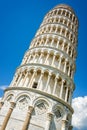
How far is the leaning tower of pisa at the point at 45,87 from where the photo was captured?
→ 19.4m

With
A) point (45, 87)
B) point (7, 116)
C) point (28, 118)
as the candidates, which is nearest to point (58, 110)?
point (45, 87)

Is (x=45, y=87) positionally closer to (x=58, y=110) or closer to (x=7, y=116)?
(x=58, y=110)

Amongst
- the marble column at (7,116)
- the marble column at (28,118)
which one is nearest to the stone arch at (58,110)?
the marble column at (28,118)

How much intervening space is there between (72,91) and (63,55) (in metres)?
5.32

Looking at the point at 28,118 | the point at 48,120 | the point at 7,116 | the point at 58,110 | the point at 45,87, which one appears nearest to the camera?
the point at 28,118

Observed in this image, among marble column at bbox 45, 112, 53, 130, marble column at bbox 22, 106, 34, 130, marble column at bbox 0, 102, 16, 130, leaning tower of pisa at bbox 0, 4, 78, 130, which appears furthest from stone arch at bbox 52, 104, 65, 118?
marble column at bbox 0, 102, 16, 130

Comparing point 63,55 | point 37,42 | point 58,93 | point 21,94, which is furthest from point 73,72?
point 21,94

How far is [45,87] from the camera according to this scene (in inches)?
874

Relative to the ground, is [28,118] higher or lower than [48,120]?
Answer: lower

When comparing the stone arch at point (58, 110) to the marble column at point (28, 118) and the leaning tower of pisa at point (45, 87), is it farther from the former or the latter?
the marble column at point (28, 118)

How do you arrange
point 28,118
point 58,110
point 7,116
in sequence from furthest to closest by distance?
point 58,110 < point 7,116 < point 28,118

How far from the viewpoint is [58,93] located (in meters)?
22.9

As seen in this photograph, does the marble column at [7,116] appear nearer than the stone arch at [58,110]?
Yes

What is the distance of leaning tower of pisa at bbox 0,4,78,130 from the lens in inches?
765
